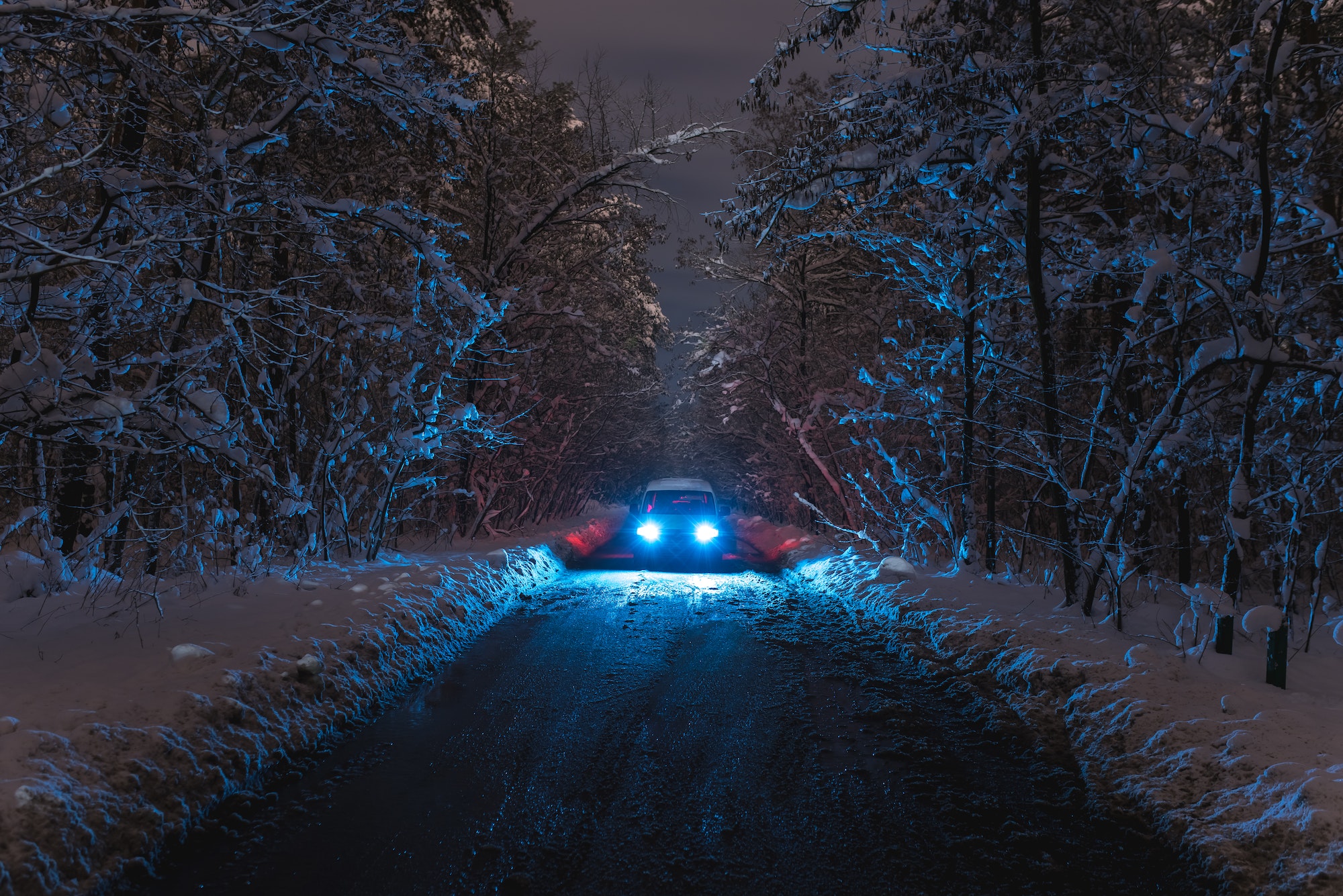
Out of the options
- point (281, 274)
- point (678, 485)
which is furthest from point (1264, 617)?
point (678, 485)

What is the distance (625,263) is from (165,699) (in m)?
13.6

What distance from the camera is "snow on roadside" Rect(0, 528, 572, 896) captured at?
3.54 m

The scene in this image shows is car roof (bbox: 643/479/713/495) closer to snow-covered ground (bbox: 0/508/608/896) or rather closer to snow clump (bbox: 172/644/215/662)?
snow-covered ground (bbox: 0/508/608/896)

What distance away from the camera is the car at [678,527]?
17844 mm

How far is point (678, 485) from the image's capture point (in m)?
18.9

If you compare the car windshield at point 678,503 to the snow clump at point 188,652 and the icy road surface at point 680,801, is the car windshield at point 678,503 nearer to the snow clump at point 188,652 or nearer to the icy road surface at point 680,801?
the icy road surface at point 680,801

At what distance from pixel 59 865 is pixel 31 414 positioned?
266 centimetres

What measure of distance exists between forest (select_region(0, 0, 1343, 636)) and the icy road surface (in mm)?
2425

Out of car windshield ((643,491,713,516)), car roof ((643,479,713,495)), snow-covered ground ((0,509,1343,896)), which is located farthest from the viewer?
car roof ((643,479,713,495))

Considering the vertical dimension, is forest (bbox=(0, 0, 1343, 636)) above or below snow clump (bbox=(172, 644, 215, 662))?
above

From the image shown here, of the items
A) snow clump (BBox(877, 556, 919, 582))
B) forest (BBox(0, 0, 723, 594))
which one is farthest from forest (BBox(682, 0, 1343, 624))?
forest (BBox(0, 0, 723, 594))

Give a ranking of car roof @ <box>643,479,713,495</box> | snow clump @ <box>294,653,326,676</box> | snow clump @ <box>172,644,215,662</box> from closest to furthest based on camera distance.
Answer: snow clump @ <box>172,644,215,662</box> → snow clump @ <box>294,653,326,676</box> → car roof @ <box>643,479,713,495</box>

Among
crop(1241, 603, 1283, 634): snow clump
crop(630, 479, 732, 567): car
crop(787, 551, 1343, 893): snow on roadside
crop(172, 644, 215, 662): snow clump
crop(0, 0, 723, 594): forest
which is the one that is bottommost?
crop(630, 479, 732, 567): car

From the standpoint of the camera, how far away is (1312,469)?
6.53m
